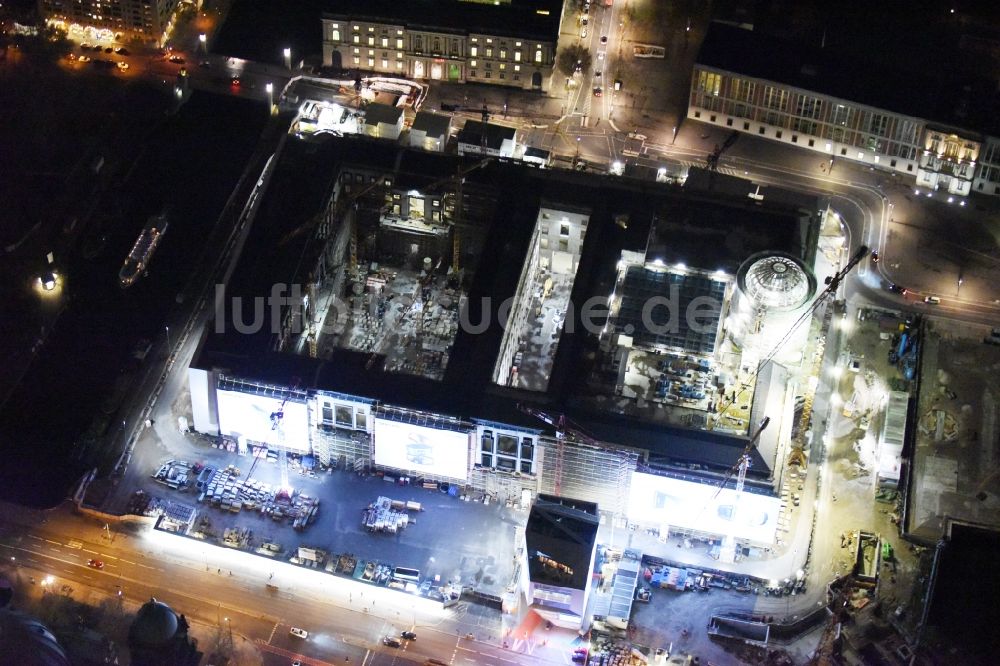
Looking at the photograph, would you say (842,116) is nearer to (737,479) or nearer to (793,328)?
(793,328)

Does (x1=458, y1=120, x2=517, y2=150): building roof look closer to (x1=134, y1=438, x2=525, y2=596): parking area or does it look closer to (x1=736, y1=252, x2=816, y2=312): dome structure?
(x1=736, y1=252, x2=816, y2=312): dome structure

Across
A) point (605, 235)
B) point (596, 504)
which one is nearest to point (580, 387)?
point (596, 504)


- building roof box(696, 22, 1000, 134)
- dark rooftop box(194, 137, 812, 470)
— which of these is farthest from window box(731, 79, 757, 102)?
dark rooftop box(194, 137, 812, 470)

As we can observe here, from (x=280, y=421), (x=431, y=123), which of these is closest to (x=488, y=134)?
(x=431, y=123)

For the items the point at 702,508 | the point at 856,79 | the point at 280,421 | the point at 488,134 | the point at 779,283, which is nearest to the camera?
the point at 702,508

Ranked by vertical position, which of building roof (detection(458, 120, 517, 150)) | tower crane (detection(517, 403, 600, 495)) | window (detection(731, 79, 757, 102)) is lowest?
tower crane (detection(517, 403, 600, 495))

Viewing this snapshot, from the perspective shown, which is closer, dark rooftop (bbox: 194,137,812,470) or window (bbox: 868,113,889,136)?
dark rooftop (bbox: 194,137,812,470)

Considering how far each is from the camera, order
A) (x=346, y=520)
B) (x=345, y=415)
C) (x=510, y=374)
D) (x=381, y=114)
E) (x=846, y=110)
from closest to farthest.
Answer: (x=346, y=520)
(x=345, y=415)
(x=510, y=374)
(x=846, y=110)
(x=381, y=114)

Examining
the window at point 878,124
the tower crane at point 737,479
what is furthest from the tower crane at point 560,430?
the window at point 878,124
